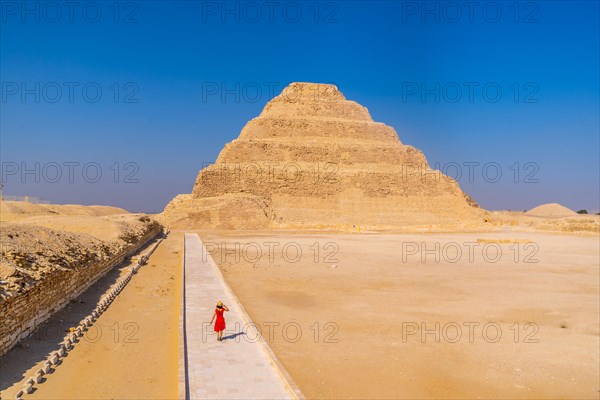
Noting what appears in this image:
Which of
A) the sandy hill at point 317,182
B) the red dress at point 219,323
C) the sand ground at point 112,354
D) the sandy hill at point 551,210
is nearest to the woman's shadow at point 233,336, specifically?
the red dress at point 219,323

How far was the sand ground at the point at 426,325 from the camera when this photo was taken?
6.89 metres

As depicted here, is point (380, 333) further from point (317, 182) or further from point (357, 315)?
point (317, 182)

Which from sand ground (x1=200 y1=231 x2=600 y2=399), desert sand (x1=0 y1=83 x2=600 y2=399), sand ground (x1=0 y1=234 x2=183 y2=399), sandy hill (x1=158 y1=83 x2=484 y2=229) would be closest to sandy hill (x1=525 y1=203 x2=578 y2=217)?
sandy hill (x1=158 y1=83 x2=484 y2=229)

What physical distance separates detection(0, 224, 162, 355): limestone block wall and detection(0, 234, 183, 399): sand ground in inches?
7.0

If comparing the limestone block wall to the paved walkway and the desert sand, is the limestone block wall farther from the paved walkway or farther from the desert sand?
the paved walkway

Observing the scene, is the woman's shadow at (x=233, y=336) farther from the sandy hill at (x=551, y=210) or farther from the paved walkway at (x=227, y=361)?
the sandy hill at (x=551, y=210)

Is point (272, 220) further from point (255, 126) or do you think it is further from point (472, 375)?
point (472, 375)

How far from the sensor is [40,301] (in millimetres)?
8609

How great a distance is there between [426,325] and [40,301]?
7.39m

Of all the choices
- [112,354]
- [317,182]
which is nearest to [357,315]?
[112,354]

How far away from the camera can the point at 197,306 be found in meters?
10.3

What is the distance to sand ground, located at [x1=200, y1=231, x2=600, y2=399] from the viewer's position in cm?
689

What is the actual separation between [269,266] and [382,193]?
3187cm

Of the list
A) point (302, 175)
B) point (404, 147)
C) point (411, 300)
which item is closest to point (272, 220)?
point (302, 175)
